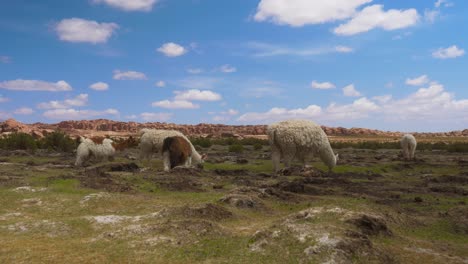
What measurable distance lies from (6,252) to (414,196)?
46.1 ft

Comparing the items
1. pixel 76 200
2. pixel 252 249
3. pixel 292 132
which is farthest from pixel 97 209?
pixel 292 132

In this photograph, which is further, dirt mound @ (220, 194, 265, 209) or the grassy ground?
dirt mound @ (220, 194, 265, 209)

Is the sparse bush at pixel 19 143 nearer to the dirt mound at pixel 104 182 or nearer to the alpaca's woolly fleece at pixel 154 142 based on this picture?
the alpaca's woolly fleece at pixel 154 142

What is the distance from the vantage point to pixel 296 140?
22.5 m

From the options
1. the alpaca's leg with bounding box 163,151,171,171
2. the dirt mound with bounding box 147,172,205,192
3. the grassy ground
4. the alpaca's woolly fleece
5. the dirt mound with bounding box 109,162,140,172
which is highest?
the alpaca's woolly fleece

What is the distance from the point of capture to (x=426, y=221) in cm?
1255

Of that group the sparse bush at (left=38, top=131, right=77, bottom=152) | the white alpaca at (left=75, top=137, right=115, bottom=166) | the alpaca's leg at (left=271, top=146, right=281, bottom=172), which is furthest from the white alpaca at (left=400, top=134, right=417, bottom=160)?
the sparse bush at (left=38, top=131, right=77, bottom=152)

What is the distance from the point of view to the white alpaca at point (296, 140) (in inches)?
888

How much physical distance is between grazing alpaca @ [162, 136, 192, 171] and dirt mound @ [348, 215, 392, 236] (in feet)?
43.6

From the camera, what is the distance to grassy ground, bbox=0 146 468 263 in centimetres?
926

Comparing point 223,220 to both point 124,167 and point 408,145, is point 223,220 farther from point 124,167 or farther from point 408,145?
point 408,145

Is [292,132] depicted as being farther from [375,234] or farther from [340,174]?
[375,234]

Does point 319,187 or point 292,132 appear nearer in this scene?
point 319,187

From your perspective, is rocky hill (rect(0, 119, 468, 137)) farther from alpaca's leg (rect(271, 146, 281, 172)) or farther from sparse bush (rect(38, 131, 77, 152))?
alpaca's leg (rect(271, 146, 281, 172))
